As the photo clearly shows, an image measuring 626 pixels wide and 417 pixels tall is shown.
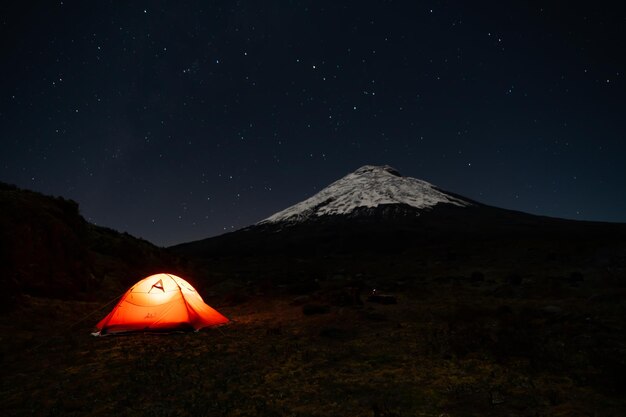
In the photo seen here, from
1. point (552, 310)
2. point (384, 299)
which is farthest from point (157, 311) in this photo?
point (552, 310)

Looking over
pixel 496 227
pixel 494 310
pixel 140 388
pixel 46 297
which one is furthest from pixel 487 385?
pixel 496 227

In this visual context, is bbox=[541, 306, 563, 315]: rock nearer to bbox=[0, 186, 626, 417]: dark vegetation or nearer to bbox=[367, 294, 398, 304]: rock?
bbox=[0, 186, 626, 417]: dark vegetation

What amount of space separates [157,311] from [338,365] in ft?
21.3

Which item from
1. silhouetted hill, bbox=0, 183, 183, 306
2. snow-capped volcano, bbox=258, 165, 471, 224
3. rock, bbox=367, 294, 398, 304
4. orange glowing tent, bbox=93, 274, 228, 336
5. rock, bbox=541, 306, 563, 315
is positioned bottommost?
rock, bbox=541, 306, 563, 315

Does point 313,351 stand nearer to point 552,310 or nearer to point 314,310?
point 314,310

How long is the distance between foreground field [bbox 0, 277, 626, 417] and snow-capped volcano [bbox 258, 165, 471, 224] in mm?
95925

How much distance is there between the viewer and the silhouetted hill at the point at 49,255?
13680 millimetres

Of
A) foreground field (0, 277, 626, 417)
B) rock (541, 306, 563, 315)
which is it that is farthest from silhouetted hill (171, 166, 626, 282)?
foreground field (0, 277, 626, 417)

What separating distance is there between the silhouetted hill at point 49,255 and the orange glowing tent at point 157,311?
4557 mm

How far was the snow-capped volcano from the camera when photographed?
110812mm

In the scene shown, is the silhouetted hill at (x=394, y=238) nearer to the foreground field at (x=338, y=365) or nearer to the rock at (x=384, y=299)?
the rock at (x=384, y=299)

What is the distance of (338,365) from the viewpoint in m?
7.41

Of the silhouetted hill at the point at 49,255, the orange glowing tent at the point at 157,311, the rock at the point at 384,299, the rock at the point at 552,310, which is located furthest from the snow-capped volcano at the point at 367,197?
the orange glowing tent at the point at 157,311

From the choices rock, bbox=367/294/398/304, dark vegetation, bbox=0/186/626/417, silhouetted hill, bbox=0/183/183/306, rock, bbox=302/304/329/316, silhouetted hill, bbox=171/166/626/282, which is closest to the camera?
dark vegetation, bbox=0/186/626/417
